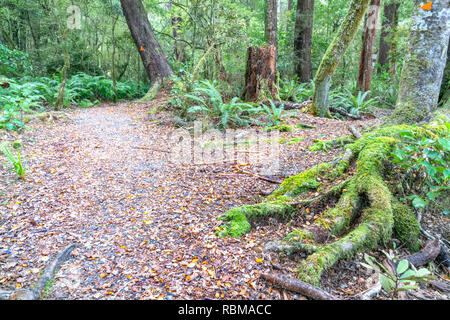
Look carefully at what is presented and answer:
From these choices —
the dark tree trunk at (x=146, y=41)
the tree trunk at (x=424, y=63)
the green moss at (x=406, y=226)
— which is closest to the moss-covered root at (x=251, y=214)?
the green moss at (x=406, y=226)

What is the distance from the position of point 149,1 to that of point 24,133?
363 inches

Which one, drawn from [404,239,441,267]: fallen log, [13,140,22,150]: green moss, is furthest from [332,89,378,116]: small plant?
[13,140,22,150]: green moss

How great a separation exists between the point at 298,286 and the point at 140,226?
5.21 ft

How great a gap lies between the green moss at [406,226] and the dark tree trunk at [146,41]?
28.5 ft

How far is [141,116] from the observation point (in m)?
6.96

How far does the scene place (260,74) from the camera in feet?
21.9

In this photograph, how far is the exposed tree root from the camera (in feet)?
6.67

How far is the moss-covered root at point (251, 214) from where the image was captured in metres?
2.45

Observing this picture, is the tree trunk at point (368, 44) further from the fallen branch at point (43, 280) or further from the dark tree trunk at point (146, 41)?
the fallen branch at point (43, 280)

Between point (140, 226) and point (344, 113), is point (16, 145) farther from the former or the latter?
point (344, 113)

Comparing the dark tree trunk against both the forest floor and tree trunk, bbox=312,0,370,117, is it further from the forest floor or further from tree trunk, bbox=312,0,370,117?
tree trunk, bbox=312,0,370,117

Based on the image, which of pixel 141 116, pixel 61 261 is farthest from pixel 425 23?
pixel 141 116

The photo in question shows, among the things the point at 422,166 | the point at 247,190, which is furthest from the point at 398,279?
the point at 247,190

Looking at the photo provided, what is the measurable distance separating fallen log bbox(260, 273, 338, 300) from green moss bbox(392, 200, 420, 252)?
1.04 meters
